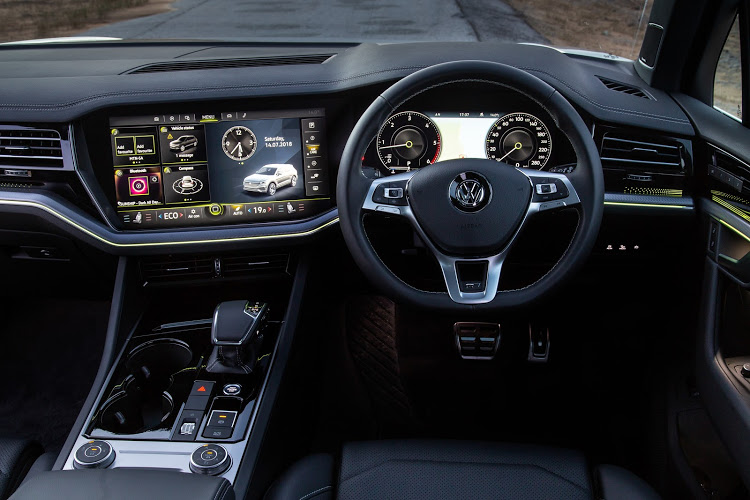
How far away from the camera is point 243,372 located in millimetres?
2041

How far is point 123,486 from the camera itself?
1295mm

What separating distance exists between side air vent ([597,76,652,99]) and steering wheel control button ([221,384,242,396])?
4.90 feet

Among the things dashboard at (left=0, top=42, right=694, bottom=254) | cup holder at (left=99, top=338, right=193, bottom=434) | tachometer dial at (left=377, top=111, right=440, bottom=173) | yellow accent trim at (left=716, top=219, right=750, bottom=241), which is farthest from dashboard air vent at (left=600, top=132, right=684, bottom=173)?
cup holder at (left=99, top=338, right=193, bottom=434)

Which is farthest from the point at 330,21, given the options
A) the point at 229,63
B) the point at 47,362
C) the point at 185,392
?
the point at 185,392

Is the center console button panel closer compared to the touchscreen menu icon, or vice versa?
the center console button panel

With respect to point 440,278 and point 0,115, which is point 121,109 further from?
point 440,278

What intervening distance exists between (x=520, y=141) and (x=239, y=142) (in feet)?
2.82

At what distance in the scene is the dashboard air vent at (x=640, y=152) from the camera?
2.12m

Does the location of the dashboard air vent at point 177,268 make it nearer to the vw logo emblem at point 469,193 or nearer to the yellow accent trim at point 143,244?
the yellow accent trim at point 143,244

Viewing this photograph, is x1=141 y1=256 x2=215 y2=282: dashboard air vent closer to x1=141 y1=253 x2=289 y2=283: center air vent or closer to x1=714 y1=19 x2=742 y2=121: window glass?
x1=141 y1=253 x2=289 y2=283: center air vent

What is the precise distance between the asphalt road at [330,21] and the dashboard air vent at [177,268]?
1.08 metres

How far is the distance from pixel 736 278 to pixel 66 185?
1.99 meters

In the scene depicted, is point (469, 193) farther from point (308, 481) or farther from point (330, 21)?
point (330, 21)

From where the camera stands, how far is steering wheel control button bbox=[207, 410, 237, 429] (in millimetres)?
1889
